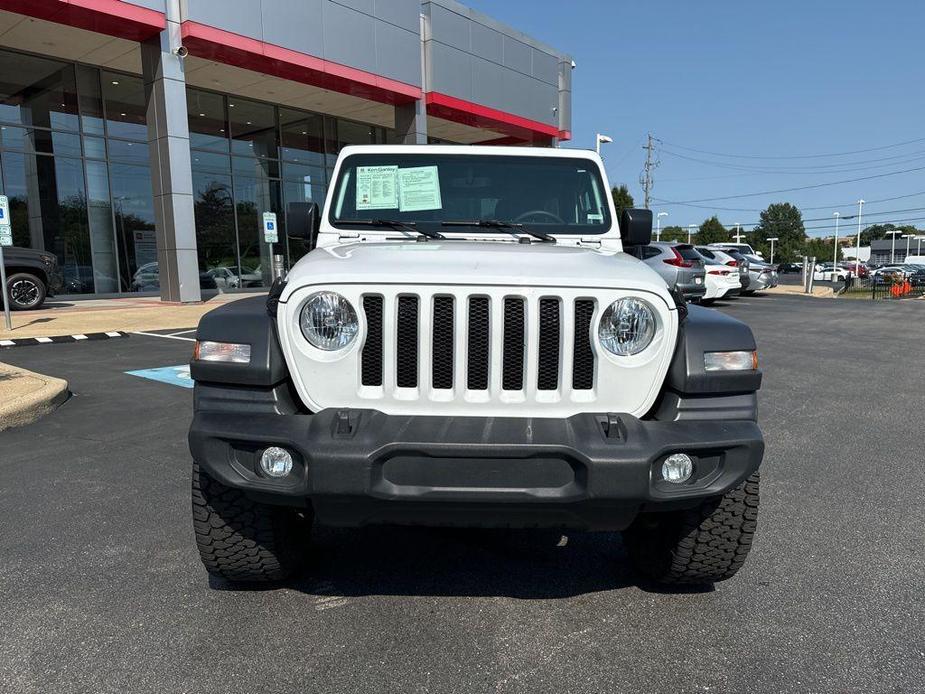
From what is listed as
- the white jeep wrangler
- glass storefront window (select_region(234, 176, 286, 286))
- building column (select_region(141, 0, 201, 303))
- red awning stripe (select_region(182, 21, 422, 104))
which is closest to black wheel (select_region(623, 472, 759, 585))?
the white jeep wrangler

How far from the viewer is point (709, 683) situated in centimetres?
215

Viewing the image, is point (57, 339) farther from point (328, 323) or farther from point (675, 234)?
point (675, 234)

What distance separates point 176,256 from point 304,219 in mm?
13556

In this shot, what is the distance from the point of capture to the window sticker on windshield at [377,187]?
3.59m

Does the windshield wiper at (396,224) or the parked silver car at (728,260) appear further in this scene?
the parked silver car at (728,260)

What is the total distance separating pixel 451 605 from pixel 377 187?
219cm

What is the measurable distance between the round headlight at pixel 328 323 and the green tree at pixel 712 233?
329ft

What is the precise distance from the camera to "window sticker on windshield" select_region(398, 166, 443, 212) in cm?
358

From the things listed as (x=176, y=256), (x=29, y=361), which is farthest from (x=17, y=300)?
(x=29, y=361)

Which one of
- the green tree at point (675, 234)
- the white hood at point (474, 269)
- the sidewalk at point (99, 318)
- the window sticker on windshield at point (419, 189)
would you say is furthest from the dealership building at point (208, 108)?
the green tree at point (675, 234)

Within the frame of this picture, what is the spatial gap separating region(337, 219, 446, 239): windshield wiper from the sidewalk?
8174mm

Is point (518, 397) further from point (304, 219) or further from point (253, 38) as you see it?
point (253, 38)

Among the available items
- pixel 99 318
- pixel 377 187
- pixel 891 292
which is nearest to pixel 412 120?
pixel 99 318

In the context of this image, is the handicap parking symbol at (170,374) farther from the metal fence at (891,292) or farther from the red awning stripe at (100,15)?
the metal fence at (891,292)
